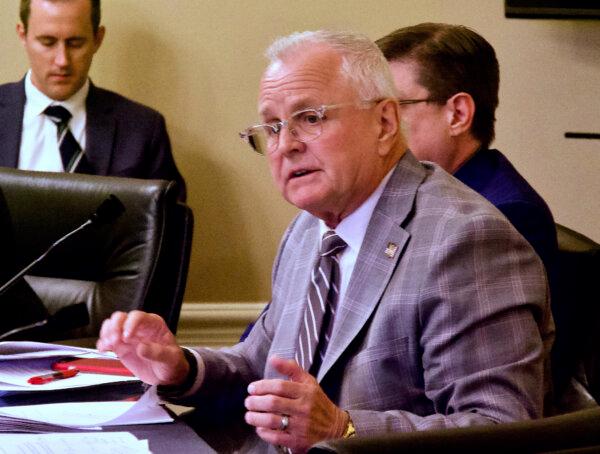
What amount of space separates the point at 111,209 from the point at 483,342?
26.7 inches

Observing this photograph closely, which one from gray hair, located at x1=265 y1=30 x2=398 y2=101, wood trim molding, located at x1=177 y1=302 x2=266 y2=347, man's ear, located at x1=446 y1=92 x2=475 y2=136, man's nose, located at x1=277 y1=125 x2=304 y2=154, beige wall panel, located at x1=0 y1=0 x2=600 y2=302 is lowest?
wood trim molding, located at x1=177 y1=302 x2=266 y2=347

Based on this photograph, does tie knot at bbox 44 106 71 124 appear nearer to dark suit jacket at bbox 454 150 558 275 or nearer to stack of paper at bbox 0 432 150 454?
dark suit jacket at bbox 454 150 558 275

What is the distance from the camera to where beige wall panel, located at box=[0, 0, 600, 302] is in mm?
3781

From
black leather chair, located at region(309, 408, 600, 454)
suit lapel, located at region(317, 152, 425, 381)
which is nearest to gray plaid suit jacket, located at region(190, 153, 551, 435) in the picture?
suit lapel, located at region(317, 152, 425, 381)

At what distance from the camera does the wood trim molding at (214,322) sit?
12.6ft

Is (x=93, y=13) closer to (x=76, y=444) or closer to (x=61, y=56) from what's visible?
(x=61, y=56)

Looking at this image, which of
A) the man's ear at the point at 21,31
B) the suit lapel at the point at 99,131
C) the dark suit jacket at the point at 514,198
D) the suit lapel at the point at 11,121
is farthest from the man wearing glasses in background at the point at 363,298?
the man's ear at the point at 21,31

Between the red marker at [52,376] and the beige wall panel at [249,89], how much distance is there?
2.35 meters

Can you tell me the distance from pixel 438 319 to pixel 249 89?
2.62m

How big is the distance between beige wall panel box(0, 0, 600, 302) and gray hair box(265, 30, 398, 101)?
88.1 inches

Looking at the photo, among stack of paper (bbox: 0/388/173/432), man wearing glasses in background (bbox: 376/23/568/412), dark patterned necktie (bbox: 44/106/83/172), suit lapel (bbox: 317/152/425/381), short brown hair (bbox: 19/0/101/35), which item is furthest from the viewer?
short brown hair (bbox: 19/0/101/35)

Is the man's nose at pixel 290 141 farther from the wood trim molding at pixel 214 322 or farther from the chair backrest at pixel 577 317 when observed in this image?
the wood trim molding at pixel 214 322

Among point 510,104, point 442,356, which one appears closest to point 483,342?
point 442,356

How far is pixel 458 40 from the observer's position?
2166 mm
